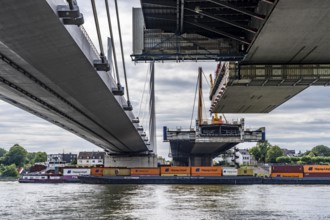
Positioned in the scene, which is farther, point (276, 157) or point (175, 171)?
point (276, 157)

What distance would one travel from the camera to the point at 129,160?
98438 mm

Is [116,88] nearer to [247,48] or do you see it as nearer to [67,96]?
[67,96]

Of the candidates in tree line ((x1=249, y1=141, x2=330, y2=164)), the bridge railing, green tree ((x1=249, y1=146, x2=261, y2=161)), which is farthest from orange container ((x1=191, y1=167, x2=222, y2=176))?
green tree ((x1=249, y1=146, x2=261, y2=161))

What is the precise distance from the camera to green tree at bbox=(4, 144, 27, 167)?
180m

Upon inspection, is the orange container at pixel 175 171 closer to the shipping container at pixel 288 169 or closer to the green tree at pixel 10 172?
the shipping container at pixel 288 169

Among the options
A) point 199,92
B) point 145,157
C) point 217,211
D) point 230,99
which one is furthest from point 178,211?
point 199,92

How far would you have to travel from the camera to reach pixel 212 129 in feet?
271

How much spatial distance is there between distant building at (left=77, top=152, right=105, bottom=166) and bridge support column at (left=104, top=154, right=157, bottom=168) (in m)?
83.4

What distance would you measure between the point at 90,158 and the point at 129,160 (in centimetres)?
9164

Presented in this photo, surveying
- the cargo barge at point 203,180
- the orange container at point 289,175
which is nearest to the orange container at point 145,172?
the cargo barge at point 203,180

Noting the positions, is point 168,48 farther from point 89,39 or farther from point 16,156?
point 16,156

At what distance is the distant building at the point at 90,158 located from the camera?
184 meters

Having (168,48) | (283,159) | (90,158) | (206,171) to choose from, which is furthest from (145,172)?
(90,158)

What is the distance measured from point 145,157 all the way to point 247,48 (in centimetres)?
7340
